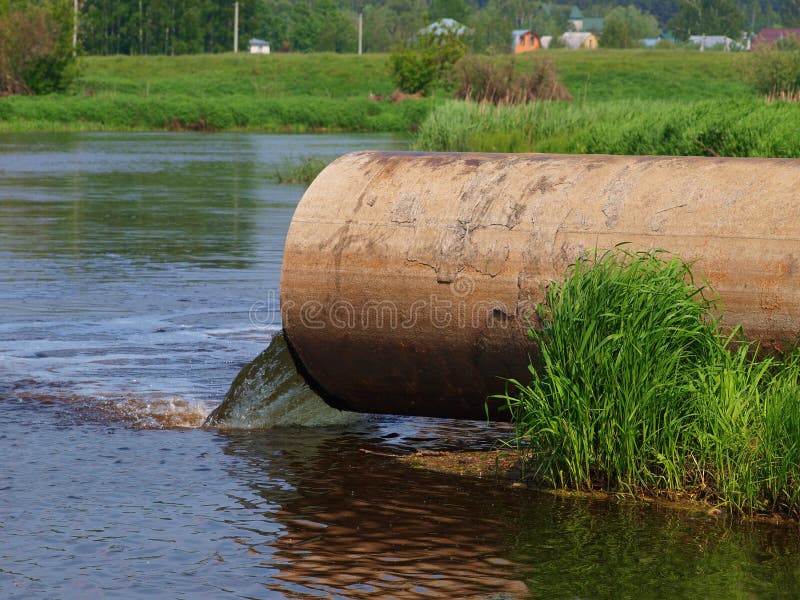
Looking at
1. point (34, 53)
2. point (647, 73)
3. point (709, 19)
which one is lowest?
point (34, 53)

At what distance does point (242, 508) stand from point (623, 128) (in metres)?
15.5

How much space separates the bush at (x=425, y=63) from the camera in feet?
249

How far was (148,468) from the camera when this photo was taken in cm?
648

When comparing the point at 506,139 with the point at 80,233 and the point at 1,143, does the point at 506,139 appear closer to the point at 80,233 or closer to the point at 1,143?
the point at 80,233

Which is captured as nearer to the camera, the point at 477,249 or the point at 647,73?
the point at 477,249

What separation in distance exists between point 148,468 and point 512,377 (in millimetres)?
1796

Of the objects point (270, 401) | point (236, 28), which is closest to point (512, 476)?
point (270, 401)

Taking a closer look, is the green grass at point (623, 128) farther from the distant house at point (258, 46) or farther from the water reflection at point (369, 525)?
the distant house at point (258, 46)

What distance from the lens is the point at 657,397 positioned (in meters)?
5.81

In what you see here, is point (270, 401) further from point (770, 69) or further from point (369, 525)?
point (770, 69)

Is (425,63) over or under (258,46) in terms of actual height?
under

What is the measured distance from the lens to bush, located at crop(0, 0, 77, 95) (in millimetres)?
68125

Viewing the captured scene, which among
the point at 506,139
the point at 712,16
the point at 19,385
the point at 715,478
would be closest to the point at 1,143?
the point at 506,139

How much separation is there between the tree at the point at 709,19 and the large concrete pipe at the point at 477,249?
179 meters
